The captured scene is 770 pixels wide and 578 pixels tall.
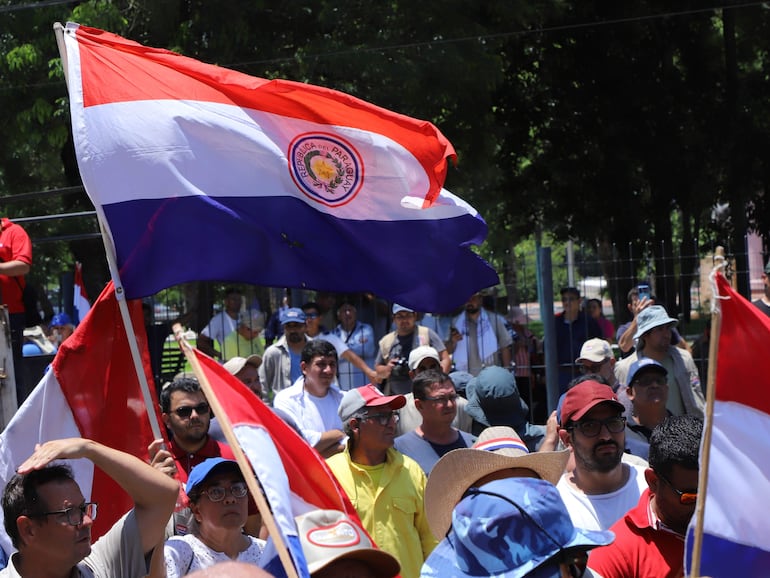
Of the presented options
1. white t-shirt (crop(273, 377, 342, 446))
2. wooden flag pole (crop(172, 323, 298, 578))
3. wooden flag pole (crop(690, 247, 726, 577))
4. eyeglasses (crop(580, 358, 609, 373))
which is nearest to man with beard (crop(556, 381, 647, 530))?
wooden flag pole (crop(690, 247, 726, 577))

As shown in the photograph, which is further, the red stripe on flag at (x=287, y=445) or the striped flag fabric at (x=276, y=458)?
the red stripe on flag at (x=287, y=445)

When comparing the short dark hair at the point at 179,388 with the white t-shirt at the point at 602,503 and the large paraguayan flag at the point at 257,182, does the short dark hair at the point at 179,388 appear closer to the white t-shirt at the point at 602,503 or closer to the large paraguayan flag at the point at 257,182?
the large paraguayan flag at the point at 257,182

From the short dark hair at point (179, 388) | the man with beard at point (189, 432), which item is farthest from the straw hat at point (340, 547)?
the short dark hair at point (179, 388)

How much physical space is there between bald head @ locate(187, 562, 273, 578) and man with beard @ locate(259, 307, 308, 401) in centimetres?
718

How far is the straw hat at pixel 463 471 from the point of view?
421 cm

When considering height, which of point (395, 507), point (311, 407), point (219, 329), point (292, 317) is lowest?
point (395, 507)

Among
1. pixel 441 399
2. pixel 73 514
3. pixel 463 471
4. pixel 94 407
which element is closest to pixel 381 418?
pixel 441 399

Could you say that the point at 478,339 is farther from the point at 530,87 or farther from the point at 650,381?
the point at 530,87

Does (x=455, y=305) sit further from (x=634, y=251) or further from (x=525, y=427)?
(x=634, y=251)

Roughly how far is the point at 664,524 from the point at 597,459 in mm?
956

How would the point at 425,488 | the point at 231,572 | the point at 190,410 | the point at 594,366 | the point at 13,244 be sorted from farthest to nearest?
1. the point at 594,366
2. the point at 13,244
3. the point at 190,410
4. the point at 425,488
5. the point at 231,572

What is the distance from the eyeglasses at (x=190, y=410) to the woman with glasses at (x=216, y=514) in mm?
1083

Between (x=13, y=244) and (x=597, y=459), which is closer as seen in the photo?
(x=597, y=459)

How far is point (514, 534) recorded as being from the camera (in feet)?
9.78
